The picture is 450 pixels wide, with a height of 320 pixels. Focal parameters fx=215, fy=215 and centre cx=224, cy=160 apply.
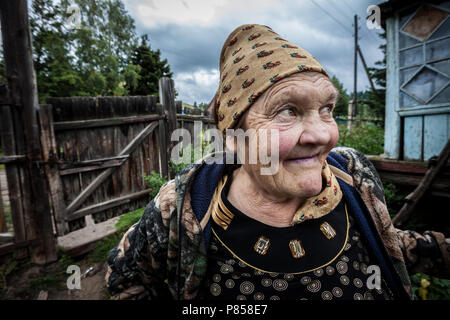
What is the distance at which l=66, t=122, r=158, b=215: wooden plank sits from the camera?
130 inches

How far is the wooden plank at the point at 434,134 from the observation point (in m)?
3.74

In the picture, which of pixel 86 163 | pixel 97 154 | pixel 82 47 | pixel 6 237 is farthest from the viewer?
pixel 82 47

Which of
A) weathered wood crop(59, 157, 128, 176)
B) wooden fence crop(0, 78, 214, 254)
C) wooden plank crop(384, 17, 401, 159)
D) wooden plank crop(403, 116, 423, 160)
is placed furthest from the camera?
wooden plank crop(384, 17, 401, 159)

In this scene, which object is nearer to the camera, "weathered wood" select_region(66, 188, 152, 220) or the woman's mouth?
the woman's mouth

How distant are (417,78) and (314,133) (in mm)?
4694

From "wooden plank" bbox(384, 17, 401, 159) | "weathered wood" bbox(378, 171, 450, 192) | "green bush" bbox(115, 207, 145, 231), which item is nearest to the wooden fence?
"green bush" bbox(115, 207, 145, 231)

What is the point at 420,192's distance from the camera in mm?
3104

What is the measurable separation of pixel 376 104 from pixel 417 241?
1233 centimetres

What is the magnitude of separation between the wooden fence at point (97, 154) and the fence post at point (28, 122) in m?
0.08

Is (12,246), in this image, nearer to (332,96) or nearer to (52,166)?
(52,166)

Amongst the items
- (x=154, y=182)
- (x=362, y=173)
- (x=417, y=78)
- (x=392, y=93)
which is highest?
(x=417, y=78)

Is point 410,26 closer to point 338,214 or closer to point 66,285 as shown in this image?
point 338,214

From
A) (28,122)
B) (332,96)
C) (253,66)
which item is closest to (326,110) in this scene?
Result: (332,96)

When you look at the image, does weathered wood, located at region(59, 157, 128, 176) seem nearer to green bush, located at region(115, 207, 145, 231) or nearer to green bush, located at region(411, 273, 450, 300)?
green bush, located at region(115, 207, 145, 231)
